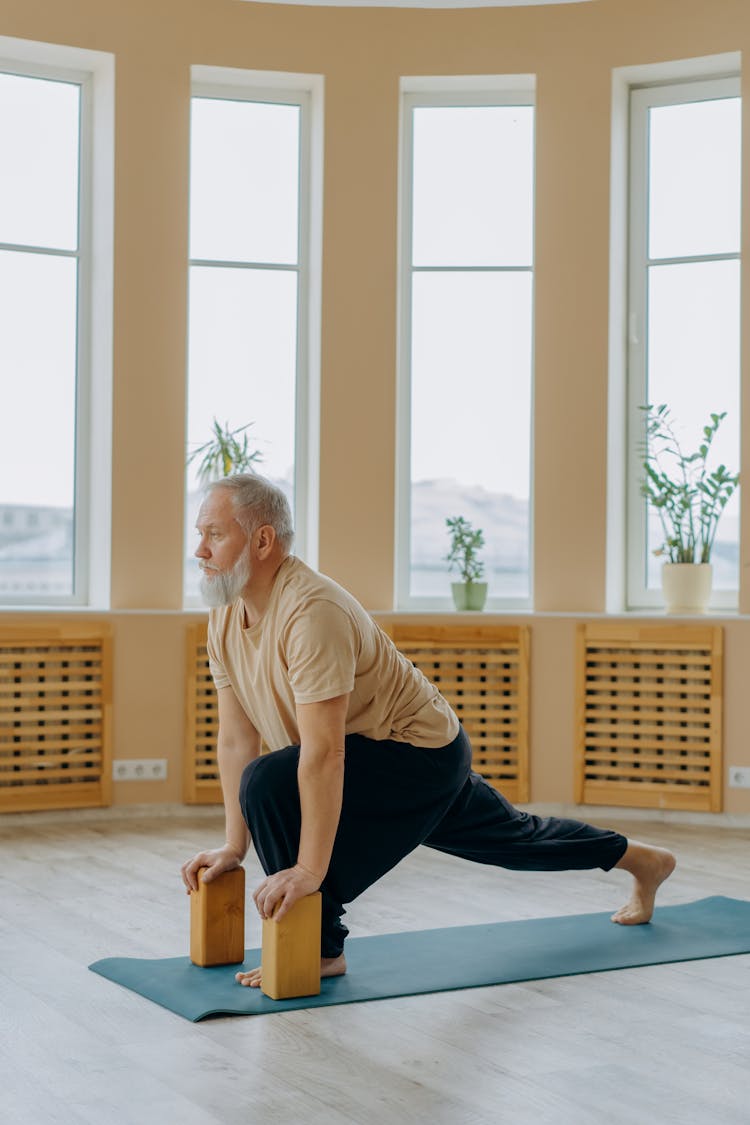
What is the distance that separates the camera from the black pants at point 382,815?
290cm

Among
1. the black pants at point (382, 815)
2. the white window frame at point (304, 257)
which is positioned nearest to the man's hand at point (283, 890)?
the black pants at point (382, 815)

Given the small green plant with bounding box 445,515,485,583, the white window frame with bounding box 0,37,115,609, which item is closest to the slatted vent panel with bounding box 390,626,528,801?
the small green plant with bounding box 445,515,485,583

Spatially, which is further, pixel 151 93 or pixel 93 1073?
pixel 151 93

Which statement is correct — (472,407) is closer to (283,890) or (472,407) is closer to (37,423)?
(37,423)

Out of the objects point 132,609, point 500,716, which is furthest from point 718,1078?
point 132,609

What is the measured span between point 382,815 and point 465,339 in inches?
134

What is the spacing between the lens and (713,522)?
5.64m

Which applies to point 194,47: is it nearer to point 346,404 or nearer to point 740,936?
point 346,404

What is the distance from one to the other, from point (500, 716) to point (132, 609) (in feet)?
4.98

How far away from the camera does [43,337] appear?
5793mm

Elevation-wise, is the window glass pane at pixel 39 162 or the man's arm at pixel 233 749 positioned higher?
the window glass pane at pixel 39 162

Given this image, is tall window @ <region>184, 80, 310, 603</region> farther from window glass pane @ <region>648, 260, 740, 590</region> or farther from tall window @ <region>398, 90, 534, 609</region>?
window glass pane @ <region>648, 260, 740, 590</region>

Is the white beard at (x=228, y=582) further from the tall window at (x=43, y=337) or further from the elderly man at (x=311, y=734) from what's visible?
the tall window at (x=43, y=337)

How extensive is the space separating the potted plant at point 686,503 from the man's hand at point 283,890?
122 inches
